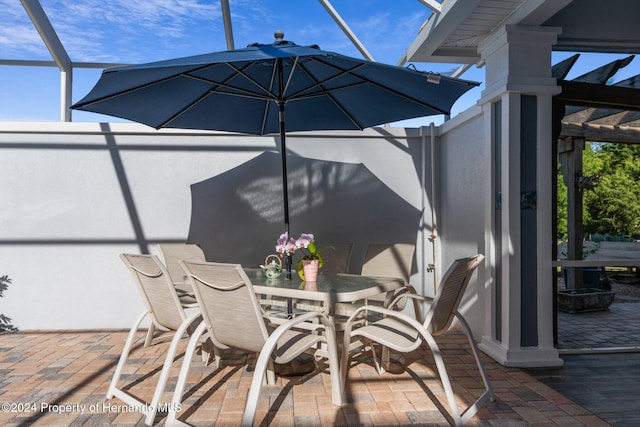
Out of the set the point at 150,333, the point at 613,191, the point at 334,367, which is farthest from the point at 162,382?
the point at 613,191

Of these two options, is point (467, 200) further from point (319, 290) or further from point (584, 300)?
point (319, 290)

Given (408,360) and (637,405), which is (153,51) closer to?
(408,360)

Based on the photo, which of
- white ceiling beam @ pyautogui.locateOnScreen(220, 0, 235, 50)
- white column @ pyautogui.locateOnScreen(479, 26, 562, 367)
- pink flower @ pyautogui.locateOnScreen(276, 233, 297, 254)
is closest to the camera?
pink flower @ pyautogui.locateOnScreen(276, 233, 297, 254)

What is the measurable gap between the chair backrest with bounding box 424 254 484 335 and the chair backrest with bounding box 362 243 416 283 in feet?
4.08

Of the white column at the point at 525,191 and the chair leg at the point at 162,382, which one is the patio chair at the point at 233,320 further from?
the white column at the point at 525,191

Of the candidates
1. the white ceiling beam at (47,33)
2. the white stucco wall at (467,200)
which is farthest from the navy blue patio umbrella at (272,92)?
the white ceiling beam at (47,33)

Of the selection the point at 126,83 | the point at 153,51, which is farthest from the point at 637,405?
the point at 153,51

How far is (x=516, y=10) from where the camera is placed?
11.8 feet

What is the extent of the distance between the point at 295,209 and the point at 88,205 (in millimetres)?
2246

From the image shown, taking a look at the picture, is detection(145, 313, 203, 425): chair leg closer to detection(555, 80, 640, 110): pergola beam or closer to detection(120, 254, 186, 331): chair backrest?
detection(120, 254, 186, 331): chair backrest

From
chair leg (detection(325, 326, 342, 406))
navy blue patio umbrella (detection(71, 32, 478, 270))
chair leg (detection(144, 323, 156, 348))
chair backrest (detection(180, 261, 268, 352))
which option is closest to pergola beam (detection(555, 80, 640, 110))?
navy blue patio umbrella (detection(71, 32, 478, 270))

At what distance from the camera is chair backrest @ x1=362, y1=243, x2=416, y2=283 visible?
430 centimetres

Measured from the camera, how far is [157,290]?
305 cm

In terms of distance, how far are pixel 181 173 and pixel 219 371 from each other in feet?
8.10
